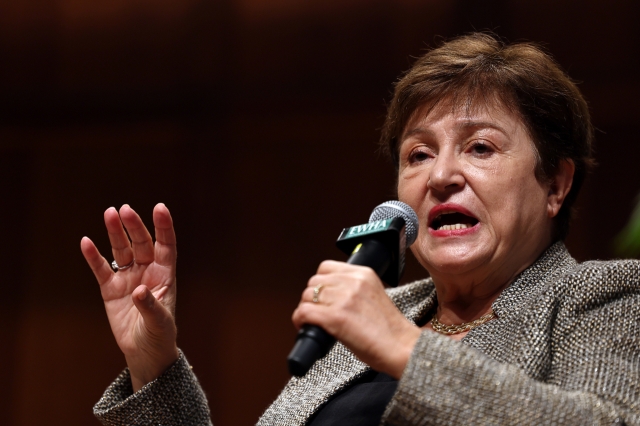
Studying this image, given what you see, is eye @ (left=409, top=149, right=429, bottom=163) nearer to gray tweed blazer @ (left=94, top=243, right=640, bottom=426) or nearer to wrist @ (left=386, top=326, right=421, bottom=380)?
gray tweed blazer @ (left=94, top=243, right=640, bottom=426)

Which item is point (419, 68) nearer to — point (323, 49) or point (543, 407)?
point (543, 407)

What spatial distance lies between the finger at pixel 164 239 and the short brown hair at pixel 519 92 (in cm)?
66

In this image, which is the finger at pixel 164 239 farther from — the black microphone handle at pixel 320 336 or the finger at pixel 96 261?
the black microphone handle at pixel 320 336

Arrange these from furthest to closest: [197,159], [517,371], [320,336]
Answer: [197,159] < [517,371] < [320,336]

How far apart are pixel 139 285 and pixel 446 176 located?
75 cm

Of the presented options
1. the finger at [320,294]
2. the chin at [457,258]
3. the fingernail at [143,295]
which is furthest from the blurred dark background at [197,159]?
the finger at [320,294]

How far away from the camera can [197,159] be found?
3.20 m

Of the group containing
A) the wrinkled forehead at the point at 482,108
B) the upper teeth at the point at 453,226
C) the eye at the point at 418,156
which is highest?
the wrinkled forehead at the point at 482,108

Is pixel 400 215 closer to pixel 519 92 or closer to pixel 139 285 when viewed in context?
pixel 519 92

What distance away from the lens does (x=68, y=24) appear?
3.30 m

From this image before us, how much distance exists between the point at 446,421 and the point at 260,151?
2.22 m

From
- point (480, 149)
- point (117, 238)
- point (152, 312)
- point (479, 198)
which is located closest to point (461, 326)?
point (479, 198)

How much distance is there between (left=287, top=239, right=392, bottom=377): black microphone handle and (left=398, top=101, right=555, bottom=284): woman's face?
1.60 feet

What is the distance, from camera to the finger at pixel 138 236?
162 cm
